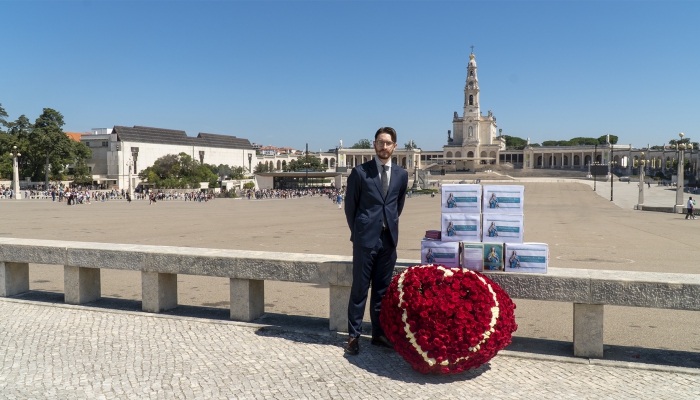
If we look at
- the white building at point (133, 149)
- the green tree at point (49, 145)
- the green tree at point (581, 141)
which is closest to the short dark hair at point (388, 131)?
the green tree at point (49, 145)

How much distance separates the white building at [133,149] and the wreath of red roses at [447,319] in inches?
3780

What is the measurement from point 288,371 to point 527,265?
237 cm

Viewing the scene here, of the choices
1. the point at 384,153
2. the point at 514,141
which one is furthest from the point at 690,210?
the point at 514,141

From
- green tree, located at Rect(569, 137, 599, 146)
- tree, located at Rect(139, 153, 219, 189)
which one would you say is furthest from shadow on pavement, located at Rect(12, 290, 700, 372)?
green tree, located at Rect(569, 137, 599, 146)

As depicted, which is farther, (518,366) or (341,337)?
(341,337)

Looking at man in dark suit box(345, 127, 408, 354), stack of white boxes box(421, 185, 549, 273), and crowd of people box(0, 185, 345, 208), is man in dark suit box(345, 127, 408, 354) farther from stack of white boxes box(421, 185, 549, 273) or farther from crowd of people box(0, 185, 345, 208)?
crowd of people box(0, 185, 345, 208)

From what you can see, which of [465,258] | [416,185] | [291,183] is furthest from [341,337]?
[291,183]

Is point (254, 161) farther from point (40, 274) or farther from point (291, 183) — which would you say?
point (40, 274)

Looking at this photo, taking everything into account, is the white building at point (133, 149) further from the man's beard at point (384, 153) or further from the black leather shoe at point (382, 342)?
the man's beard at point (384, 153)

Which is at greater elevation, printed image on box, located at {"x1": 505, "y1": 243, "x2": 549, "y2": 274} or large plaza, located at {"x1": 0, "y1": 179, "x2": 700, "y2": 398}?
printed image on box, located at {"x1": 505, "y1": 243, "x2": 549, "y2": 274}

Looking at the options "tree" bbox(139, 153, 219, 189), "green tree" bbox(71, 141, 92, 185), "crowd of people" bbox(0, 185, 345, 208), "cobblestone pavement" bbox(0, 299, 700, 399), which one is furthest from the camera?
"green tree" bbox(71, 141, 92, 185)

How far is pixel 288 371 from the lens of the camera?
4.48 m

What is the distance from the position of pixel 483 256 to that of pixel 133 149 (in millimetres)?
109068

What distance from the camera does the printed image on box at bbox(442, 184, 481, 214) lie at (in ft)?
16.8
